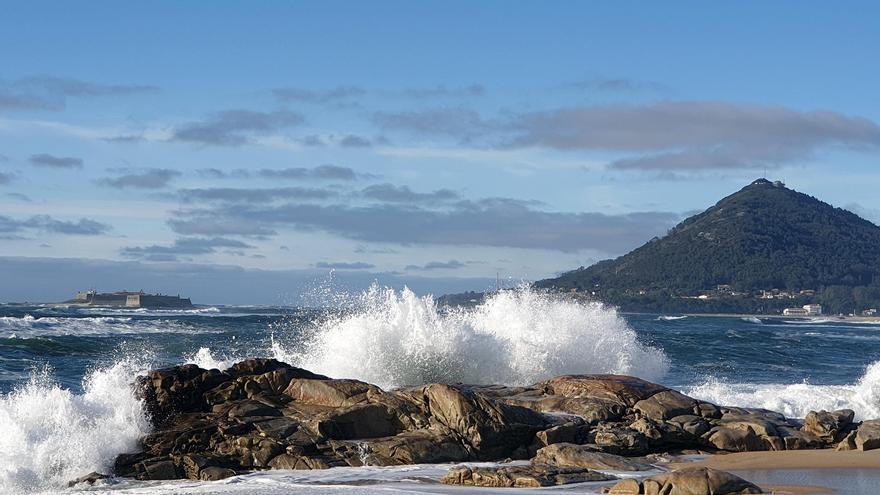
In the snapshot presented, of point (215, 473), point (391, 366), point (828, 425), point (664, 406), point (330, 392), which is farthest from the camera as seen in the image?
point (391, 366)

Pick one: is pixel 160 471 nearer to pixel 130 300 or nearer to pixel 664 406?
pixel 664 406

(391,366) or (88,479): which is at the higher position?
(391,366)

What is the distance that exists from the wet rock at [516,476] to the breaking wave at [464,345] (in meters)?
8.09

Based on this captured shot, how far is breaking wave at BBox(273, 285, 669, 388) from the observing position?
23.0m

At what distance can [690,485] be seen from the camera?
1334cm

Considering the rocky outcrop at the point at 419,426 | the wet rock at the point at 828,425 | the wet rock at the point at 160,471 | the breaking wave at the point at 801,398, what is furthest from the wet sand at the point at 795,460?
the wet rock at the point at 160,471

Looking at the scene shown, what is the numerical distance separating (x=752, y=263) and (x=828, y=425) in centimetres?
12677

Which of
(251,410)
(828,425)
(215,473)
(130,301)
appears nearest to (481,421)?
(251,410)

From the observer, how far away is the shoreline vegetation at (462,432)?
15336mm

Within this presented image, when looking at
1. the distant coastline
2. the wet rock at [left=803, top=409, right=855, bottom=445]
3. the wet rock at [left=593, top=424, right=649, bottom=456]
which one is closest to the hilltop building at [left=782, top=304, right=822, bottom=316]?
the distant coastline

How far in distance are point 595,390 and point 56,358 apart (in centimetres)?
1981

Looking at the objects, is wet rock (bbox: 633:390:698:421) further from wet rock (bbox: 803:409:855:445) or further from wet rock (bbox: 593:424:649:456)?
wet rock (bbox: 803:409:855:445)

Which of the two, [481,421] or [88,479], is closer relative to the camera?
[88,479]

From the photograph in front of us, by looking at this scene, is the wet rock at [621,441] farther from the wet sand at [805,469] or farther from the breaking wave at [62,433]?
the breaking wave at [62,433]
